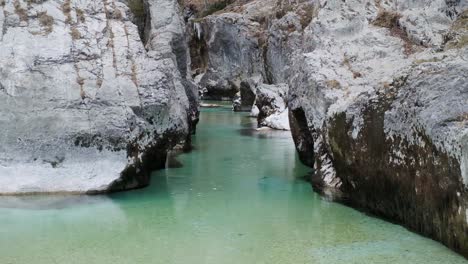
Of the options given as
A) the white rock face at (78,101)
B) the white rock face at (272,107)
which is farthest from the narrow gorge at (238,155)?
the white rock face at (272,107)

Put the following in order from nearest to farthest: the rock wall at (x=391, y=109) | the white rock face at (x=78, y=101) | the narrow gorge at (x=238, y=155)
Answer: the rock wall at (x=391, y=109)
the narrow gorge at (x=238, y=155)
the white rock face at (x=78, y=101)

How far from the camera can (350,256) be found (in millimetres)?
9969

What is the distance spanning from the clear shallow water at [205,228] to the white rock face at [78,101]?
2.90 ft

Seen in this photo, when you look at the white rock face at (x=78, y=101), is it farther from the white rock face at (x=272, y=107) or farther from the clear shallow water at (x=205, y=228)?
the white rock face at (x=272, y=107)

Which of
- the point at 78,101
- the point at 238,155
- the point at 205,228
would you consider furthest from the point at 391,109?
the point at 238,155

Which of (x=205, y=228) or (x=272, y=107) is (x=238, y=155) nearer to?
(x=205, y=228)

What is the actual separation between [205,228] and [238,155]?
37.1 ft

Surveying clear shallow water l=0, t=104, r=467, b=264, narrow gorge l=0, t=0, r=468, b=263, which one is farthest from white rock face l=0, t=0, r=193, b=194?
clear shallow water l=0, t=104, r=467, b=264

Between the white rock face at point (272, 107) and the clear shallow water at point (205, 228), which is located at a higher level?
the white rock face at point (272, 107)

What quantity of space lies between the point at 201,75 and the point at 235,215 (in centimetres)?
6712

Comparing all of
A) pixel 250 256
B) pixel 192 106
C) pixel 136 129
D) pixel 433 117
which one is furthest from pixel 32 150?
pixel 192 106

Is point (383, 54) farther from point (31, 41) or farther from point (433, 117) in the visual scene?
point (31, 41)

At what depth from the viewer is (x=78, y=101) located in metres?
Answer: 15.2

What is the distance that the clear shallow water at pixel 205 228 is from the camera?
9.95 meters
